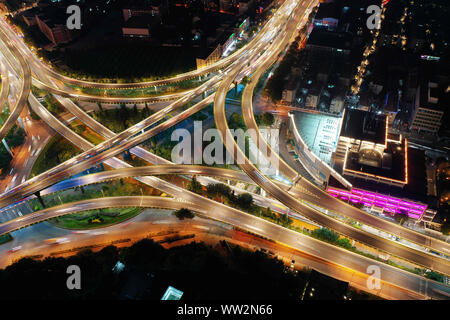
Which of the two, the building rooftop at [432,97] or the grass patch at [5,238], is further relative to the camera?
the building rooftop at [432,97]

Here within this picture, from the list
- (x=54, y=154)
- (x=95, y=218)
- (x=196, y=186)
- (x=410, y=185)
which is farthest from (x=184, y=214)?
(x=410, y=185)

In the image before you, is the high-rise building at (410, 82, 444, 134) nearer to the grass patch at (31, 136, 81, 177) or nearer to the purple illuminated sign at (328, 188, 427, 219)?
the purple illuminated sign at (328, 188, 427, 219)

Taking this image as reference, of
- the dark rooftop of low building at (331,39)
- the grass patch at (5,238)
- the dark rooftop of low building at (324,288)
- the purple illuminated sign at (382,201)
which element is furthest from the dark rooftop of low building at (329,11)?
the grass patch at (5,238)

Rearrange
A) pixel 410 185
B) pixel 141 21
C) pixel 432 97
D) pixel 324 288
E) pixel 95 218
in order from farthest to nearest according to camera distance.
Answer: pixel 141 21, pixel 432 97, pixel 95 218, pixel 410 185, pixel 324 288

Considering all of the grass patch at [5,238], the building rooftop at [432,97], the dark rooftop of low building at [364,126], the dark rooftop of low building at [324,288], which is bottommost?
the grass patch at [5,238]

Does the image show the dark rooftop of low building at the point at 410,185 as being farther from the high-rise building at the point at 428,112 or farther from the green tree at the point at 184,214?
the green tree at the point at 184,214

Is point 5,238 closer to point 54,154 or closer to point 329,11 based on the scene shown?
point 54,154

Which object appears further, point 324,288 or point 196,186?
point 196,186

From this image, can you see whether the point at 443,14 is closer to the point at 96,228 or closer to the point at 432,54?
the point at 432,54

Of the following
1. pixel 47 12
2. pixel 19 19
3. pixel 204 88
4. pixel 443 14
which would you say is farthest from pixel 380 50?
pixel 19 19

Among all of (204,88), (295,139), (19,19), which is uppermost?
(19,19)

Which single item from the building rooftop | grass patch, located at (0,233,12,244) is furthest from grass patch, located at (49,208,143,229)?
the building rooftop
